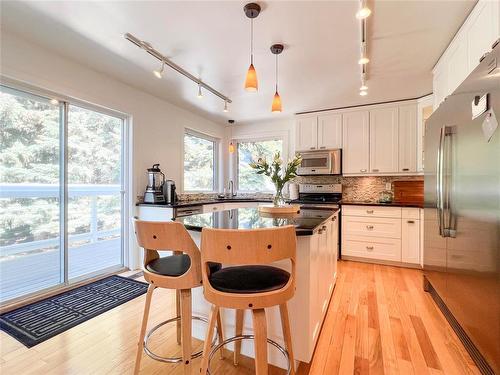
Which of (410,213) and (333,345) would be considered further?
(410,213)

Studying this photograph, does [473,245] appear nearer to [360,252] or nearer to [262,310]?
[262,310]

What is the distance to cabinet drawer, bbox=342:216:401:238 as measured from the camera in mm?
3562

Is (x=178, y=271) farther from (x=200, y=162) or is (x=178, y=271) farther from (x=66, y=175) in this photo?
(x=200, y=162)

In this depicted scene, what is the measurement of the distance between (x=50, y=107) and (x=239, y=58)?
210 cm

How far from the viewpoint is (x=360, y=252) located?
3.78 m

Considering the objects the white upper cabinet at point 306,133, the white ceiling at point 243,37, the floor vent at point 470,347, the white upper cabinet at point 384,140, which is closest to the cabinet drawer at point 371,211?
the white upper cabinet at point 384,140

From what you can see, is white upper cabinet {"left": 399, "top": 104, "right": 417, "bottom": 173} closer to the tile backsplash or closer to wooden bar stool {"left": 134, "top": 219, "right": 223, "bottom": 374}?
the tile backsplash

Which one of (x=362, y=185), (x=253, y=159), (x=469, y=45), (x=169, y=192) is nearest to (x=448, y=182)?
(x=469, y=45)

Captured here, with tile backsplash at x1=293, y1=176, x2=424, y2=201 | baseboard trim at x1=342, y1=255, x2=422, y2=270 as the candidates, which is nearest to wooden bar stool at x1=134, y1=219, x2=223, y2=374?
baseboard trim at x1=342, y1=255, x2=422, y2=270

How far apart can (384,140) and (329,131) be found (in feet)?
2.89

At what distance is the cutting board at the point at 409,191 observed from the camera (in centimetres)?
389

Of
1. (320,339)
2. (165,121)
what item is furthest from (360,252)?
(165,121)

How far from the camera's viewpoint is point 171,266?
4.78 ft

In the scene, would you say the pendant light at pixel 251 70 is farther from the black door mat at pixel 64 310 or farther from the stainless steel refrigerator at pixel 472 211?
the black door mat at pixel 64 310
